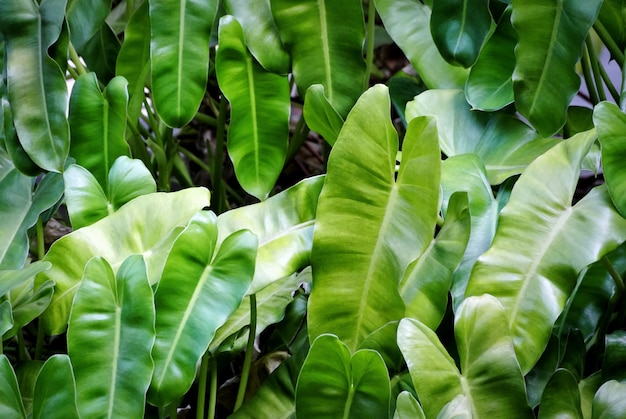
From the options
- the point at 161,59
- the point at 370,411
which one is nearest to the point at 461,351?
the point at 370,411

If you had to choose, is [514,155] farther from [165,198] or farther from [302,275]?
[165,198]

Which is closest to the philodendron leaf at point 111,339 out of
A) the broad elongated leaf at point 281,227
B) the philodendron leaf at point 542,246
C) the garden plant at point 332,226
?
the garden plant at point 332,226

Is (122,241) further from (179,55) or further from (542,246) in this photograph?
(542,246)

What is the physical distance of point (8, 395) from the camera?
76 centimetres

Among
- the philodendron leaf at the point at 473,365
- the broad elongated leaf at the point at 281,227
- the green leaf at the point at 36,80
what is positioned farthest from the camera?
the green leaf at the point at 36,80

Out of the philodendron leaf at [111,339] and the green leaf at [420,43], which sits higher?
the green leaf at [420,43]

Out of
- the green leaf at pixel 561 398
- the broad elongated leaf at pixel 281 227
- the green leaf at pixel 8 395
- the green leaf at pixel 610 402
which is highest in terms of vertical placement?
the broad elongated leaf at pixel 281 227

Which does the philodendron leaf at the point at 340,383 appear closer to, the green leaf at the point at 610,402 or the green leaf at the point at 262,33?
the green leaf at the point at 610,402

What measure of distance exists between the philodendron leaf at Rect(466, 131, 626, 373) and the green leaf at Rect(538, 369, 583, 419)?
0.04m

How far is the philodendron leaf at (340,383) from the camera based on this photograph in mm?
743

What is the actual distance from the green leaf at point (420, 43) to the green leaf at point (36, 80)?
1.60ft

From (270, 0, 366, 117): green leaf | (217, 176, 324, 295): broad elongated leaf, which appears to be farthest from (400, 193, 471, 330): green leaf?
(270, 0, 366, 117): green leaf

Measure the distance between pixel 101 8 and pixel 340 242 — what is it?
0.61m

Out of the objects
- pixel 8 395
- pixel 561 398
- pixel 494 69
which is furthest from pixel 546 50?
pixel 8 395
